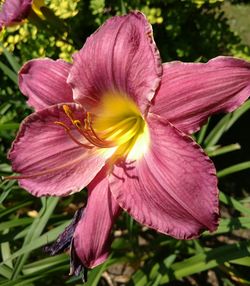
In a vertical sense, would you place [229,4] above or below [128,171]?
below

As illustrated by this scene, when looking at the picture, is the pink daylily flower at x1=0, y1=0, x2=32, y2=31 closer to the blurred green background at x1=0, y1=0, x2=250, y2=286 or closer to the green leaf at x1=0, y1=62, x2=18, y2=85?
the blurred green background at x1=0, y1=0, x2=250, y2=286

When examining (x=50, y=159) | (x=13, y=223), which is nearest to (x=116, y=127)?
(x=50, y=159)

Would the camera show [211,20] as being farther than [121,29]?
Yes

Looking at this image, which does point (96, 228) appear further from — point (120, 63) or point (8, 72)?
point (8, 72)

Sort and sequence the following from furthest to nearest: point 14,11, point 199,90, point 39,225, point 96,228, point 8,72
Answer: point 8,72 → point 39,225 → point 14,11 → point 96,228 → point 199,90

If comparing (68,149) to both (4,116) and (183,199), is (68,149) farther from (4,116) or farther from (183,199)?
(4,116)

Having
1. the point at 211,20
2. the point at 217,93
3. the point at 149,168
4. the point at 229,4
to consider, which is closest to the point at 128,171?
the point at 149,168

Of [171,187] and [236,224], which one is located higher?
[171,187]

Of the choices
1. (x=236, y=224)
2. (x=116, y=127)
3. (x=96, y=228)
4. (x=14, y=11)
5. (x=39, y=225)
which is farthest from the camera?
(x=39, y=225)

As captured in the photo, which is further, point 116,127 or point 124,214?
point 124,214
